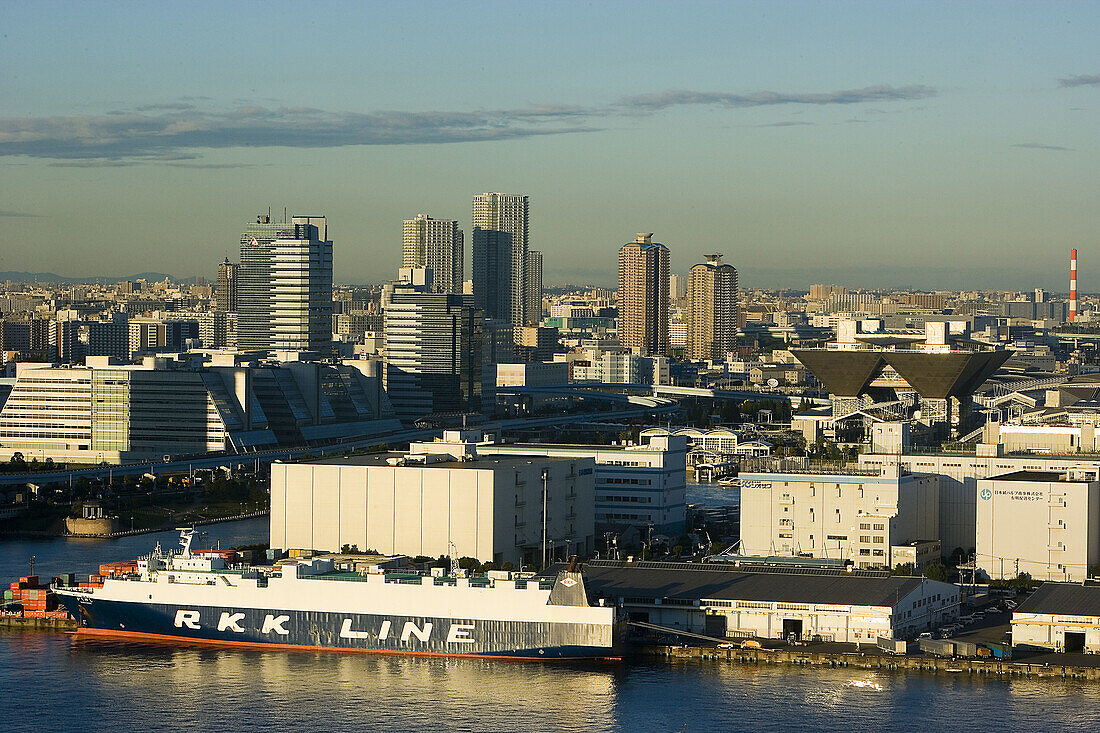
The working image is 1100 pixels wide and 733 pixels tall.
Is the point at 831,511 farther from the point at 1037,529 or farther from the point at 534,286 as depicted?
the point at 534,286

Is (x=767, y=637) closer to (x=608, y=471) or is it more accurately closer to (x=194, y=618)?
(x=194, y=618)

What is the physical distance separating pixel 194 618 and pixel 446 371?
41540 millimetres

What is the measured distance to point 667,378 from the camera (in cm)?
9919

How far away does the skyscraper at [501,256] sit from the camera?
128 metres

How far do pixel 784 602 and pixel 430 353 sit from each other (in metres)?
42.7

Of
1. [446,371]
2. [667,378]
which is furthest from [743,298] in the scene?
[446,371]

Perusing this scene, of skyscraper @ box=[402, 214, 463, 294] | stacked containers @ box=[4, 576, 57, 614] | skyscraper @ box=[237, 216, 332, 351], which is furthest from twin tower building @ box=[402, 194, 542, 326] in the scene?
stacked containers @ box=[4, 576, 57, 614]

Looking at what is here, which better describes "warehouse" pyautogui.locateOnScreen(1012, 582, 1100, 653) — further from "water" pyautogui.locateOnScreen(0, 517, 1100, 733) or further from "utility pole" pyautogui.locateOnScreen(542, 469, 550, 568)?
"utility pole" pyautogui.locateOnScreen(542, 469, 550, 568)

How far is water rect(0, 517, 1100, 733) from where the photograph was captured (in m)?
22.4

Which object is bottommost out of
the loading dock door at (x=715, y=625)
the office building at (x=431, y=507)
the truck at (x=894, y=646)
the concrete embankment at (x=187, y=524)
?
the truck at (x=894, y=646)

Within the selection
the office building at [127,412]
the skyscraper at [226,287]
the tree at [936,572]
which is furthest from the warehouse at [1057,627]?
the skyscraper at [226,287]

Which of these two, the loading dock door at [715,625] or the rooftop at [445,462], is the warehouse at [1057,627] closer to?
the loading dock door at [715,625]

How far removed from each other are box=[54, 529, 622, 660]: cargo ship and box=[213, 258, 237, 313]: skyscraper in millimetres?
78516

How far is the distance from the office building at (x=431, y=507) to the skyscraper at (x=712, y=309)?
7962 centimetres
